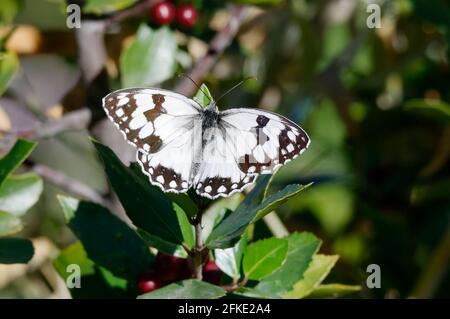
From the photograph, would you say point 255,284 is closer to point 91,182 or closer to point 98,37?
point 98,37

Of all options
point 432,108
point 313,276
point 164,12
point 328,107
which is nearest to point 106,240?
point 313,276

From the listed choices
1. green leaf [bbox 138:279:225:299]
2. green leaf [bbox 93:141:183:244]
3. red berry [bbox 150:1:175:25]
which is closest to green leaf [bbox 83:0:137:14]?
red berry [bbox 150:1:175:25]

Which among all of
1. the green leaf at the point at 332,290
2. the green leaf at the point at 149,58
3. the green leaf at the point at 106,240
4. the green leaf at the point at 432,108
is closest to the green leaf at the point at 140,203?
the green leaf at the point at 106,240

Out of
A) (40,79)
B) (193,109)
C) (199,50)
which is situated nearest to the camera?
(193,109)

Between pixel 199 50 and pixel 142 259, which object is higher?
pixel 199 50

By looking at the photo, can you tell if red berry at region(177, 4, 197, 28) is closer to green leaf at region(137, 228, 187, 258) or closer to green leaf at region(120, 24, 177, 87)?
green leaf at region(120, 24, 177, 87)

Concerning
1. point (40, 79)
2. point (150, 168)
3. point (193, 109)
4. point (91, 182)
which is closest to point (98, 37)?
point (193, 109)
